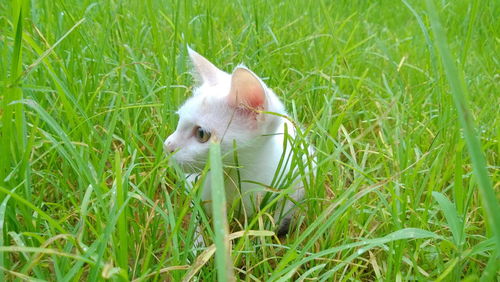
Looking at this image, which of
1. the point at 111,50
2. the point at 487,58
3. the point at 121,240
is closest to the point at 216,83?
the point at 111,50

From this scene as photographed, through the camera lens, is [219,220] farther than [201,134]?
No

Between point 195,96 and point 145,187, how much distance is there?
0.37 m

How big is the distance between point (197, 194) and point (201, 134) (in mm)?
346

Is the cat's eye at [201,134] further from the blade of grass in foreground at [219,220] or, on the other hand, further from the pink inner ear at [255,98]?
the blade of grass in foreground at [219,220]

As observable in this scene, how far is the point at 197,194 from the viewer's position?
94cm

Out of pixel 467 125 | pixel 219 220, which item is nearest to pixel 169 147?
pixel 219 220

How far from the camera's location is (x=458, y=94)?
47cm

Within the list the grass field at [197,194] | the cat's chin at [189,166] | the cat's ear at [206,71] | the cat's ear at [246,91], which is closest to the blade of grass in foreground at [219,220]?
the grass field at [197,194]

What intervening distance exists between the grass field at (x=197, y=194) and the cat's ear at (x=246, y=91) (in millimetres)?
147

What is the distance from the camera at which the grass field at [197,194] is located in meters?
0.80

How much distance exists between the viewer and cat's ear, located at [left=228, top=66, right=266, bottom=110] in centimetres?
112

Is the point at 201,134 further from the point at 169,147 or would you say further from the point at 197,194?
the point at 197,194

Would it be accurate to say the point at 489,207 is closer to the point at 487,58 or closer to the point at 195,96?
the point at 195,96

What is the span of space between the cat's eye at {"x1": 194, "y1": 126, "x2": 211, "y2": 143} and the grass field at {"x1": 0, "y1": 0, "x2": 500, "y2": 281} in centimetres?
10
